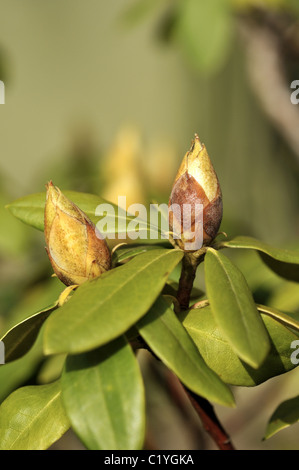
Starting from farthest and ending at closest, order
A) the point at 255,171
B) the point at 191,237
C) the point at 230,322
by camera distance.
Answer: the point at 255,171 < the point at 191,237 < the point at 230,322

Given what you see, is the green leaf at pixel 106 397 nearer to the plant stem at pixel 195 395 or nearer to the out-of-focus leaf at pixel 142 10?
the plant stem at pixel 195 395

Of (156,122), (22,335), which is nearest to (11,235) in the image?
(22,335)

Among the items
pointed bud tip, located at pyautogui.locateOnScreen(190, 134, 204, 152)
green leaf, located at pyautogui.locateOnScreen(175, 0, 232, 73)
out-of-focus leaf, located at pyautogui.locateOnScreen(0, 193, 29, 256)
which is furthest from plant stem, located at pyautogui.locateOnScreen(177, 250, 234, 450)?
green leaf, located at pyautogui.locateOnScreen(175, 0, 232, 73)

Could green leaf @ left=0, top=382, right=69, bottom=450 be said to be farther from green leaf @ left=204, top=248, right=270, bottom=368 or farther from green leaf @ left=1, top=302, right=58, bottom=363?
green leaf @ left=204, top=248, right=270, bottom=368

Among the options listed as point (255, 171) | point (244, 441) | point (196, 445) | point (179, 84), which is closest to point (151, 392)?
point (196, 445)
